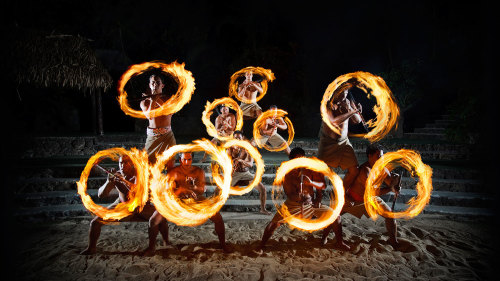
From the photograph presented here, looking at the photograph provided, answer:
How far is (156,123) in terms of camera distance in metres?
5.11

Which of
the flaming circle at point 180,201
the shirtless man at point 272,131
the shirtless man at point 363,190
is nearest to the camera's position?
the flaming circle at point 180,201

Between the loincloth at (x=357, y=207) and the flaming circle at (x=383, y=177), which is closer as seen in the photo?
the flaming circle at (x=383, y=177)

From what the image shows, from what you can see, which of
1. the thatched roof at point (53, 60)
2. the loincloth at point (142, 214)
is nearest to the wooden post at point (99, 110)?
the thatched roof at point (53, 60)

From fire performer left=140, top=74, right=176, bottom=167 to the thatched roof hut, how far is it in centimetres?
507

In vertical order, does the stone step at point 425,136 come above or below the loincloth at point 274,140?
below

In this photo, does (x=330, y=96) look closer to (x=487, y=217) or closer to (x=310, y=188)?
(x=310, y=188)

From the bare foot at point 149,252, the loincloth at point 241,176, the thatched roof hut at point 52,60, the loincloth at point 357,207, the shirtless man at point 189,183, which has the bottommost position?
the bare foot at point 149,252

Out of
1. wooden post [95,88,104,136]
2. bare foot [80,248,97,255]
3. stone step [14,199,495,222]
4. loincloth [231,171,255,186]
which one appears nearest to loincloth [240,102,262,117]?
loincloth [231,171,255,186]

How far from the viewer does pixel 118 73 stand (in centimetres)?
1335

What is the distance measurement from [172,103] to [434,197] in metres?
5.60

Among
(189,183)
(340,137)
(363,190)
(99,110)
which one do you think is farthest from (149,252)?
(99,110)

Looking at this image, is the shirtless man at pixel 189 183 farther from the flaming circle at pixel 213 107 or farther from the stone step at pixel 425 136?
the stone step at pixel 425 136

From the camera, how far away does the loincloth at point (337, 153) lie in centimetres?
470

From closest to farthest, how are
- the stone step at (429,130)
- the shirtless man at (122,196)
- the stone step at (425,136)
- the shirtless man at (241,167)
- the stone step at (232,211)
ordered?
the shirtless man at (122,196) < the stone step at (232,211) < the shirtless man at (241,167) < the stone step at (425,136) < the stone step at (429,130)
